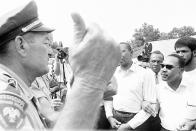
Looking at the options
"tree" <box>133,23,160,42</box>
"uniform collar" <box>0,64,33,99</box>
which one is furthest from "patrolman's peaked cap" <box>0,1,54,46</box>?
"tree" <box>133,23,160,42</box>

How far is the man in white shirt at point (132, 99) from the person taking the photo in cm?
478

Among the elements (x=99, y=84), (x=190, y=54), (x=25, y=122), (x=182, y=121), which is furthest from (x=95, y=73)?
(x=190, y=54)

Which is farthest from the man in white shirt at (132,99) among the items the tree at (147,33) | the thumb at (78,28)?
the tree at (147,33)

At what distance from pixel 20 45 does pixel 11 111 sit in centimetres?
61

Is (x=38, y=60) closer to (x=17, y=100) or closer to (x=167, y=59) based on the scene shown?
(x=17, y=100)

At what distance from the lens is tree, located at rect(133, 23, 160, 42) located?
104 metres

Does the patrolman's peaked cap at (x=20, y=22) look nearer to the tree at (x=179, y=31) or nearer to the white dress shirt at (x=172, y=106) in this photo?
the white dress shirt at (x=172, y=106)

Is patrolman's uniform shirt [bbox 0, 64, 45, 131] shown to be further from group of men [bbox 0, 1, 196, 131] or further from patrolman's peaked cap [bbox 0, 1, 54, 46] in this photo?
patrolman's peaked cap [bbox 0, 1, 54, 46]

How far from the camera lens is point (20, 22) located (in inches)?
72.7

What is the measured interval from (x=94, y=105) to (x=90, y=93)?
0.04 meters

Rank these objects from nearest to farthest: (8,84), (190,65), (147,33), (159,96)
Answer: (8,84) < (159,96) < (190,65) < (147,33)

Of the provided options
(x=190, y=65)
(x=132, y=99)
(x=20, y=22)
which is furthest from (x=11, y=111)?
(x=190, y=65)

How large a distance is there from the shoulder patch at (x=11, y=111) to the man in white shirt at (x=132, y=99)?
11.4ft

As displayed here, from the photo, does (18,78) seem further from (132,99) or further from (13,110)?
(132,99)
